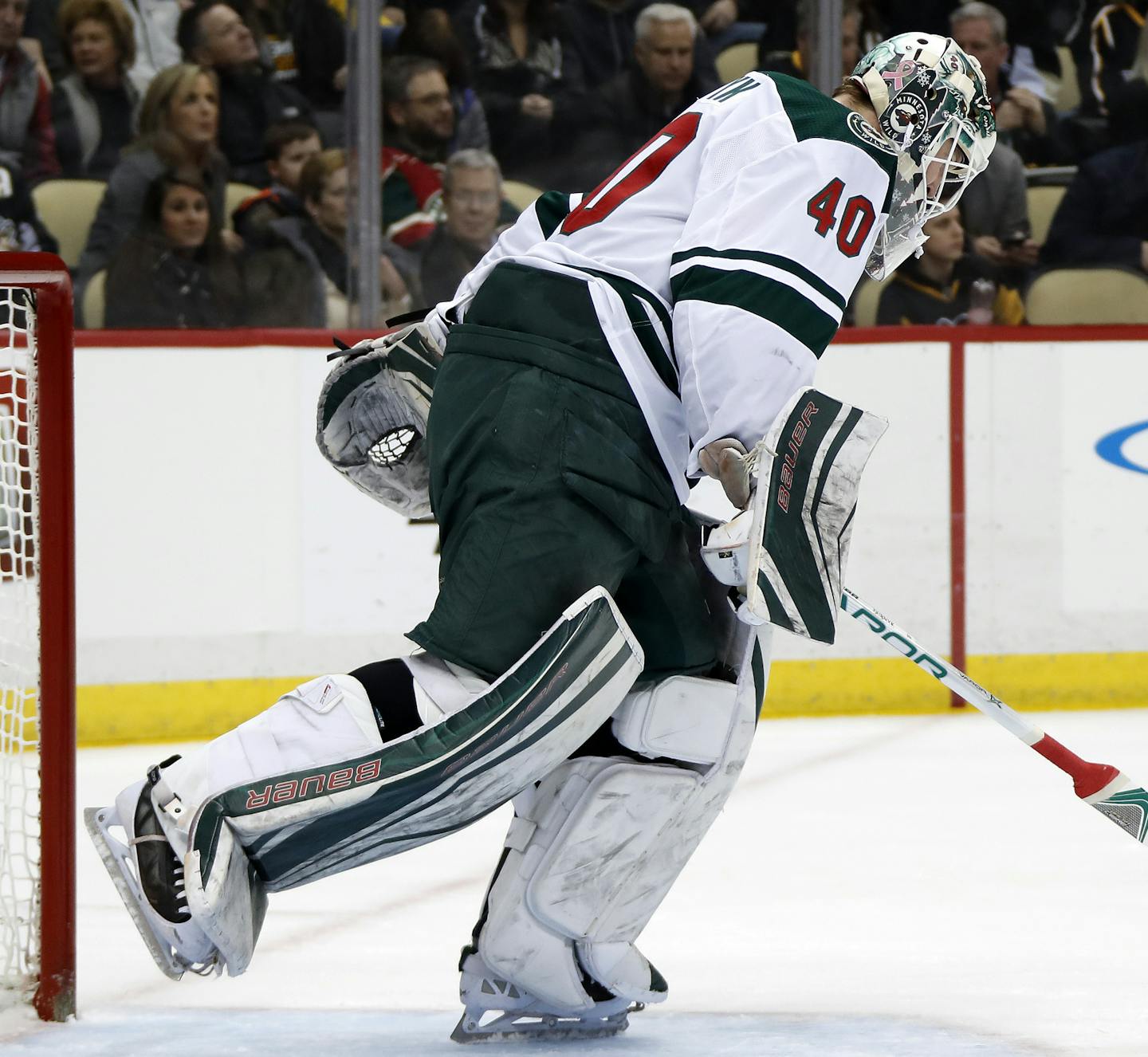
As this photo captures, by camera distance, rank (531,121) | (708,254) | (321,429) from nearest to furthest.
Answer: (708,254) → (321,429) → (531,121)

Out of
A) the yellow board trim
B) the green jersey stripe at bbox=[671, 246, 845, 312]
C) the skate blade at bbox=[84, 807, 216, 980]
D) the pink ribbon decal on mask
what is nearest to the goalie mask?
the pink ribbon decal on mask

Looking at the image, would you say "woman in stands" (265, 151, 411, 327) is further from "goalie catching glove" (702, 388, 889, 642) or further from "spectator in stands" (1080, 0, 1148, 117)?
"goalie catching glove" (702, 388, 889, 642)

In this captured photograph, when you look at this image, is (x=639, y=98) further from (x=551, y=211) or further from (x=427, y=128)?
(x=551, y=211)

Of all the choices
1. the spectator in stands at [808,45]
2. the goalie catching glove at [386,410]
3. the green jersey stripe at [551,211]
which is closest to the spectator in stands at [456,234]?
the spectator in stands at [808,45]

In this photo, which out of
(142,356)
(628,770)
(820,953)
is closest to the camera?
(628,770)

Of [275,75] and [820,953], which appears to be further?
[275,75]

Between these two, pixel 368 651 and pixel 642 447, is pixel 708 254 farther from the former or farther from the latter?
pixel 368 651

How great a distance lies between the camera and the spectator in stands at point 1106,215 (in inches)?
185

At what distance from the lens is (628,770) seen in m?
1.92

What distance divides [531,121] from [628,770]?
3022 millimetres

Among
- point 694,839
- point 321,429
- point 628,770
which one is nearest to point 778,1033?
point 694,839

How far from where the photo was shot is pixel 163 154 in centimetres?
438

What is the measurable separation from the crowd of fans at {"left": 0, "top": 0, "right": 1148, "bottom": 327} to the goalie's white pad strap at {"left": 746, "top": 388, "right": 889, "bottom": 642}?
273 cm

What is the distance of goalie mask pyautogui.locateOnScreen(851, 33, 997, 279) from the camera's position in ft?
6.13
